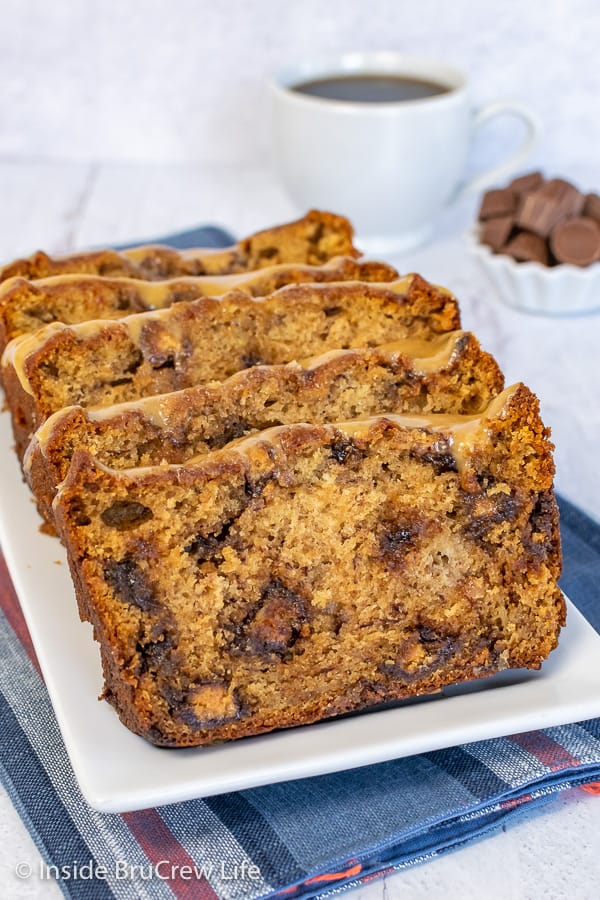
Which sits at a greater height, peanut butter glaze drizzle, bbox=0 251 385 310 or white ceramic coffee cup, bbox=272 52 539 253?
peanut butter glaze drizzle, bbox=0 251 385 310

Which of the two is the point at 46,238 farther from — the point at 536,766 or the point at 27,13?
the point at 536,766

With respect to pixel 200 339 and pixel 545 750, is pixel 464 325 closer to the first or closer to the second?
pixel 200 339

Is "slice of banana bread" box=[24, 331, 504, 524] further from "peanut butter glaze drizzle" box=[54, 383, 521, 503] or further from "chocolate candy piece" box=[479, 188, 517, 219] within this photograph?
"chocolate candy piece" box=[479, 188, 517, 219]

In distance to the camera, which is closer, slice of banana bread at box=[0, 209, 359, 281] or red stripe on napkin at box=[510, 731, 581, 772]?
red stripe on napkin at box=[510, 731, 581, 772]

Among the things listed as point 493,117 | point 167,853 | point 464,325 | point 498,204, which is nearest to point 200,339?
point 167,853

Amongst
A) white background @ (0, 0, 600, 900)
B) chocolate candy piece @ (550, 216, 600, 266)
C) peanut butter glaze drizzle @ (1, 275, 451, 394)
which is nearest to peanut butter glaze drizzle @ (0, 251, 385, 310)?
peanut butter glaze drizzle @ (1, 275, 451, 394)

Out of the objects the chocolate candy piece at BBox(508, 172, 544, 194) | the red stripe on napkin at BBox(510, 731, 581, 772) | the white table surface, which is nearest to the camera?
the white table surface
